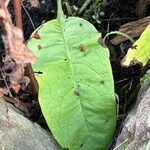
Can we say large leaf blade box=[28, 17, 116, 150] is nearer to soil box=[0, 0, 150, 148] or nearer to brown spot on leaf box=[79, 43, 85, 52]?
brown spot on leaf box=[79, 43, 85, 52]

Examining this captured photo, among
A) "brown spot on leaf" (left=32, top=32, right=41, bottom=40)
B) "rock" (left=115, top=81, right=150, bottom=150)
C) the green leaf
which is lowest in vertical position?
"rock" (left=115, top=81, right=150, bottom=150)

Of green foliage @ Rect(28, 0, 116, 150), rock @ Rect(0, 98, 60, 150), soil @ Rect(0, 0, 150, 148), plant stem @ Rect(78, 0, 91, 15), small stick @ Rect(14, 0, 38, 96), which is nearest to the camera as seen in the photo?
small stick @ Rect(14, 0, 38, 96)

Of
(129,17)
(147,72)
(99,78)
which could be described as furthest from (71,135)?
(129,17)

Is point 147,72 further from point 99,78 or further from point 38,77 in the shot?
point 38,77

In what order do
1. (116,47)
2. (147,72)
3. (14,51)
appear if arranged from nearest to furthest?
(14,51), (147,72), (116,47)

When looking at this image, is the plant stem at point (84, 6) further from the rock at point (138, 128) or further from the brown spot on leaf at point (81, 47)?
the rock at point (138, 128)

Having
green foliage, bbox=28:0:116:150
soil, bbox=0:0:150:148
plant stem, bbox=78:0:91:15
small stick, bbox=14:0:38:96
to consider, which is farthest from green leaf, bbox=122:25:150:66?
plant stem, bbox=78:0:91:15

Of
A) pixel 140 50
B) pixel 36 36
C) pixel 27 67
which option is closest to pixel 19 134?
pixel 27 67

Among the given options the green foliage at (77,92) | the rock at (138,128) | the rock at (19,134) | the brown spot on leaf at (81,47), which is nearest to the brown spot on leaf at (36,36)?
the green foliage at (77,92)
